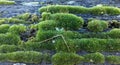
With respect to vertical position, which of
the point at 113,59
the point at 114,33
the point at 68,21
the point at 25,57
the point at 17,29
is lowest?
the point at 113,59

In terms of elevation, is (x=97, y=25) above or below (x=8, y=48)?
above

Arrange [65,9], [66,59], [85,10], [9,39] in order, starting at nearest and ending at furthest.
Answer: [66,59] < [9,39] < [65,9] < [85,10]

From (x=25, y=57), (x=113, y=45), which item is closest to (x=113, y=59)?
(x=113, y=45)

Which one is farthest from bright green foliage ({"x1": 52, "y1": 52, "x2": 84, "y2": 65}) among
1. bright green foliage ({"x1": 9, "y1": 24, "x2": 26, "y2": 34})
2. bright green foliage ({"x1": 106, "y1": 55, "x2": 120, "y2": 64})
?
bright green foliage ({"x1": 9, "y1": 24, "x2": 26, "y2": 34})

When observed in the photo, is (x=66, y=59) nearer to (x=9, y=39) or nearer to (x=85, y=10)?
(x=9, y=39)

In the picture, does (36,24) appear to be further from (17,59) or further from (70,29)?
(17,59)

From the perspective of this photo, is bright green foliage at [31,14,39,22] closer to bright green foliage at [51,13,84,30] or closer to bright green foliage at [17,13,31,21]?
bright green foliage at [17,13,31,21]

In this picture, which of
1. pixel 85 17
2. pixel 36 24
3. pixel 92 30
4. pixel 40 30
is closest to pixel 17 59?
pixel 40 30
